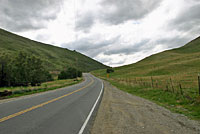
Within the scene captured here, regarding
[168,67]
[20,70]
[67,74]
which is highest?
[67,74]

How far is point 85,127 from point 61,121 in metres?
1.26

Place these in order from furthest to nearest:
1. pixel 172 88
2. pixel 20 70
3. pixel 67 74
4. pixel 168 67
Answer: pixel 67 74 → pixel 168 67 → pixel 20 70 → pixel 172 88

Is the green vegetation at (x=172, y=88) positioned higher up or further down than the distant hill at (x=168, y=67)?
further down

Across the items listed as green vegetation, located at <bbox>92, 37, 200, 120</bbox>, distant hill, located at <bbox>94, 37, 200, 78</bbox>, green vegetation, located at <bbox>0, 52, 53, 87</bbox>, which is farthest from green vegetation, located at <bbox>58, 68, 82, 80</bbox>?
green vegetation, located at <bbox>92, 37, 200, 120</bbox>

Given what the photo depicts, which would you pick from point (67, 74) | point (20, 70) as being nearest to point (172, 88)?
point (20, 70)

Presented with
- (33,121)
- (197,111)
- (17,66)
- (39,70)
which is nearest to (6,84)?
(17,66)

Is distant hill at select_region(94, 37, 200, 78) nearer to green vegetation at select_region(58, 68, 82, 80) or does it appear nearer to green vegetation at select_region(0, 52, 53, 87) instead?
green vegetation at select_region(58, 68, 82, 80)

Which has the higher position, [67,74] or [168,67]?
[67,74]

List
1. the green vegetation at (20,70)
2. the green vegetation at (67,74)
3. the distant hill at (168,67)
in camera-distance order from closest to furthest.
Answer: the green vegetation at (20,70) → the distant hill at (168,67) → the green vegetation at (67,74)

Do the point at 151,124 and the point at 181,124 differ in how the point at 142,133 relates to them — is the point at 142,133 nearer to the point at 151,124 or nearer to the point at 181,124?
the point at 151,124

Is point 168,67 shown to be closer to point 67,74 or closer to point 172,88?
point 172,88

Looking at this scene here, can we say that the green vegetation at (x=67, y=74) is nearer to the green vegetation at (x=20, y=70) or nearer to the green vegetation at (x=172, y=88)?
the green vegetation at (x=20, y=70)

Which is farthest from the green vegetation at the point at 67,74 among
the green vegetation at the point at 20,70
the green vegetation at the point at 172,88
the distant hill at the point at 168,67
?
the green vegetation at the point at 172,88

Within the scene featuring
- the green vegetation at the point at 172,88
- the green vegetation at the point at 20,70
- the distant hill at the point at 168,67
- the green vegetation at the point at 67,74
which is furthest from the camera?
the green vegetation at the point at 67,74
